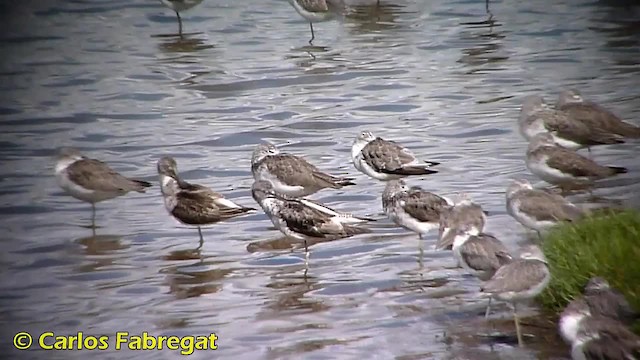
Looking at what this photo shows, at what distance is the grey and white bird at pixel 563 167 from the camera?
11141mm

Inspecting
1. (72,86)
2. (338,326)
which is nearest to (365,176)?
(338,326)

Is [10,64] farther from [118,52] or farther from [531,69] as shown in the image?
[531,69]

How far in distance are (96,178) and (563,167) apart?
4099mm

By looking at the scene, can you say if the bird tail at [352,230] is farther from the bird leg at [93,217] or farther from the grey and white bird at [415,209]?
the bird leg at [93,217]

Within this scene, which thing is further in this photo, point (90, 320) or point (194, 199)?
point (194, 199)

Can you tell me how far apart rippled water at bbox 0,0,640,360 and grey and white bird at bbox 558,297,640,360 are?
51cm

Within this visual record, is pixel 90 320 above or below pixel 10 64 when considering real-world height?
above

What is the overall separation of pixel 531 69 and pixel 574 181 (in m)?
6.45

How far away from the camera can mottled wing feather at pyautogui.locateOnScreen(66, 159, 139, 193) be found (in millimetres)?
11391

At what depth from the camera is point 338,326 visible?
8305 mm

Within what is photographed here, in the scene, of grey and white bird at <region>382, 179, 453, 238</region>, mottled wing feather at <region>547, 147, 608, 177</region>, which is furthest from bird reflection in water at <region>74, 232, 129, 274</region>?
mottled wing feather at <region>547, 147, 608, 177</region>

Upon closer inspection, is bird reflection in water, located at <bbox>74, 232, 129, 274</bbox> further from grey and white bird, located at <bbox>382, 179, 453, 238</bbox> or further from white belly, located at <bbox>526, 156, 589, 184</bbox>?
white belly, located at <bbox>526, 156, 589, 184</bbox>

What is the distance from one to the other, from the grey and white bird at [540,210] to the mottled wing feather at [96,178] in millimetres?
3561

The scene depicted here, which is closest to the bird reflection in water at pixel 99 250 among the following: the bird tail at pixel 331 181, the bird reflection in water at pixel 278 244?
the bird reflection in water at pixel 278 244
